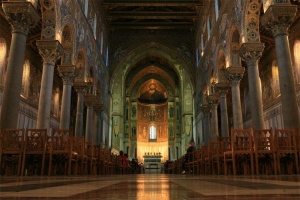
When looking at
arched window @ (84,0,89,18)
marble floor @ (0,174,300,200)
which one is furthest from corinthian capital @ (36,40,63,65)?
marble floor @ (0,174,300,200)

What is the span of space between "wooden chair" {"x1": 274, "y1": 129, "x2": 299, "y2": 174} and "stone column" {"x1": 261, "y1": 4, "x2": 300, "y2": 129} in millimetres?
1234

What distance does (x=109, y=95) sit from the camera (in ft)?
89.9

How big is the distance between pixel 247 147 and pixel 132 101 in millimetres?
28674

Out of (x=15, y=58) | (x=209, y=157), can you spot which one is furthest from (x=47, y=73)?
(x=209, y=157)

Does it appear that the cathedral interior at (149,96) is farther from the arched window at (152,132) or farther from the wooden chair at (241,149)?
the arched window at (152,132)

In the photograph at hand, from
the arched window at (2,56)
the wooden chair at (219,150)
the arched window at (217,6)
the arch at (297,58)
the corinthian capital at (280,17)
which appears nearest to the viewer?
the wooden chair at (219,150)

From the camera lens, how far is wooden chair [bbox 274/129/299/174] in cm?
773

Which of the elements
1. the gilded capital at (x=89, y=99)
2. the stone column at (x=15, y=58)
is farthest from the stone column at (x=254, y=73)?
the gilded capital at (x=89, y=99)

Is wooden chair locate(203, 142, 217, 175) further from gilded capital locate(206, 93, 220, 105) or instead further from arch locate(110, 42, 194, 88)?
arch locate(110, 42, 194, 88)

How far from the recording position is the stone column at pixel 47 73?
37.5ft

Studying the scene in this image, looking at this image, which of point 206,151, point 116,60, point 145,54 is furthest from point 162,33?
point 206,151

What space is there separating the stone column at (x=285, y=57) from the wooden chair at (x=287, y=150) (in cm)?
123

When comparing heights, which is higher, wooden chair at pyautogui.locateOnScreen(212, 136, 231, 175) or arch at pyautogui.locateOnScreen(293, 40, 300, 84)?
arch at pyautogui.locateOnScreen(293, 40, 300, 84)

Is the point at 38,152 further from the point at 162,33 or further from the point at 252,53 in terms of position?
the point at 162,33
